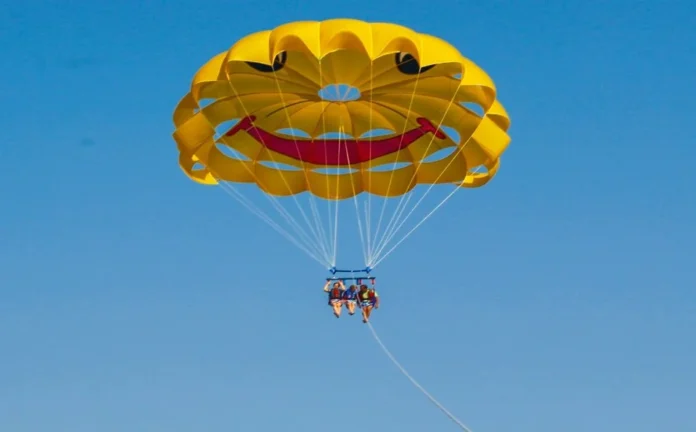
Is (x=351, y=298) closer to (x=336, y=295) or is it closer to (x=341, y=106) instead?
(x=336, y=295)

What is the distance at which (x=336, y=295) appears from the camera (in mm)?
43406

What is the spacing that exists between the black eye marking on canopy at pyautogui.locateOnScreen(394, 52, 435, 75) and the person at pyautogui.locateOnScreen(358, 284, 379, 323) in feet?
18.2

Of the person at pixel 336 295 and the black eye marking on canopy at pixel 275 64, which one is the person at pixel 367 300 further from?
the black eye marking on canopy at pixel 275 64

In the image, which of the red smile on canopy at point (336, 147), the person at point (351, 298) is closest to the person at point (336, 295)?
the person at point (351, 298)

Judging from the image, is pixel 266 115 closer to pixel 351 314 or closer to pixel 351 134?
pixel 351 134

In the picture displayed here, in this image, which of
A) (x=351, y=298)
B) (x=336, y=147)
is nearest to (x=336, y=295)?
(x=351, y=298)

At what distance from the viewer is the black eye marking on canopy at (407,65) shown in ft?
141

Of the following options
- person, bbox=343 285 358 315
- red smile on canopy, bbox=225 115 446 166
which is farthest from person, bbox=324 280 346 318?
red smile on canopy, bbox=225 115 446 166

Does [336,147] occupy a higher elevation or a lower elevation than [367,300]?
higher

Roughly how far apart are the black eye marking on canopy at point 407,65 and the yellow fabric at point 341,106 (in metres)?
0.16

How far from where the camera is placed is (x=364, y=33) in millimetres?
41188

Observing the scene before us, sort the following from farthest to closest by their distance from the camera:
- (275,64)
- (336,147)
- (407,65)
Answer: (336,147) < (407,65) < (275,64)

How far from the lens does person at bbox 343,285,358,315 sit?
4345 cm

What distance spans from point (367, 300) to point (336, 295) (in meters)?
0.80
